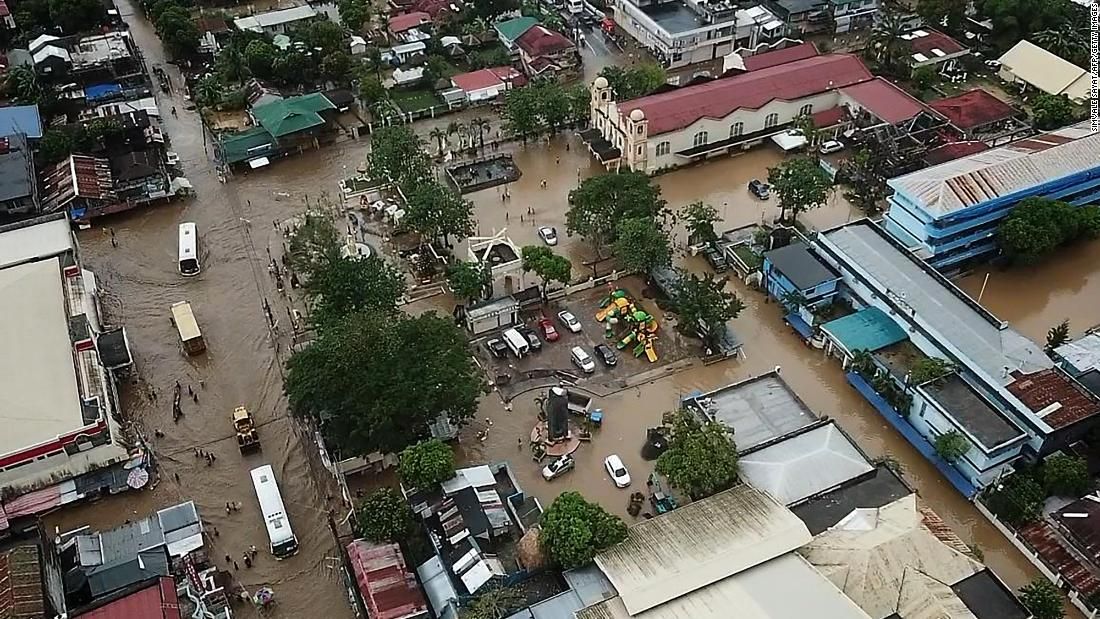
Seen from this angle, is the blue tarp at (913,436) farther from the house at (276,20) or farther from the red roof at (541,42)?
the house at (276,20)

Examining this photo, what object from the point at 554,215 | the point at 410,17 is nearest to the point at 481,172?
the point at 554,215

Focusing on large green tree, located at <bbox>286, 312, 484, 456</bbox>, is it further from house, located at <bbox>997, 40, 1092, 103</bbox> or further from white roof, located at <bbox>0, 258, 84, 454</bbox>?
house, located at <bbox>997, 40, 1092, 103</bbox>

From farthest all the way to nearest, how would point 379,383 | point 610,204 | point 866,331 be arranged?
1. point 610,204
2. point 866,331
3. point 379,383

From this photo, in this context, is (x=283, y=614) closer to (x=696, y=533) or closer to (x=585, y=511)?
(x=585, y=511)

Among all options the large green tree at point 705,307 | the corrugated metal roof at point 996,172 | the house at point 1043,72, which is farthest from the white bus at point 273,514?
the house at point 1043,72

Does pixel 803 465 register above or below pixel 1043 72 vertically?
below

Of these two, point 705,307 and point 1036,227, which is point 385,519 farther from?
point 1036,227

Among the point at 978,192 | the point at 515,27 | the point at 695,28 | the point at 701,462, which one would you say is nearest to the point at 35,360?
the point at 701,462
